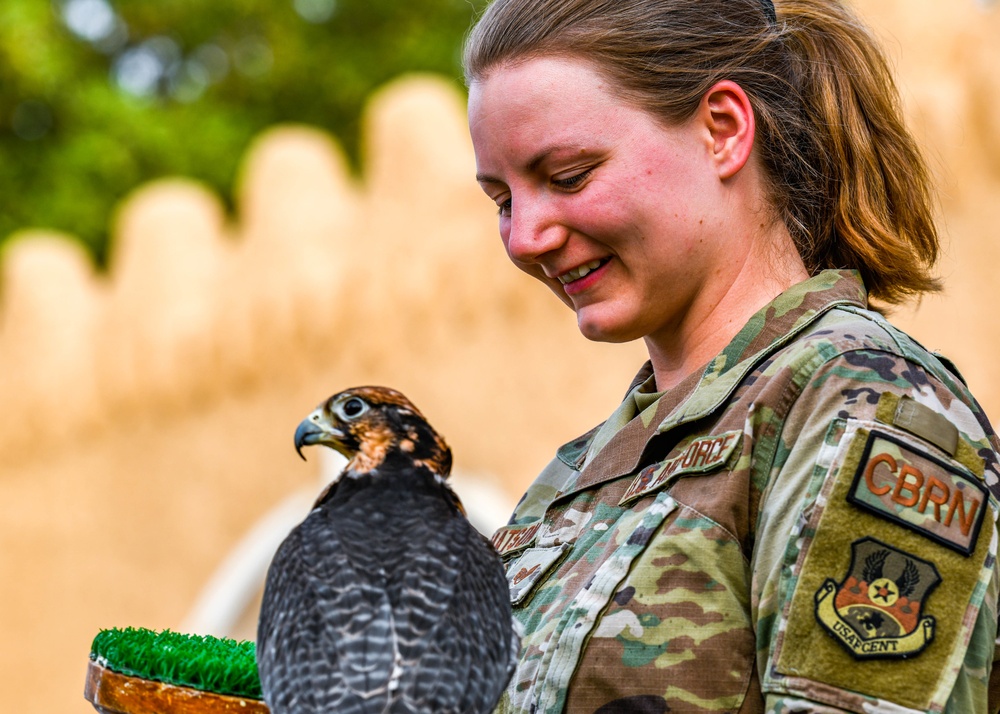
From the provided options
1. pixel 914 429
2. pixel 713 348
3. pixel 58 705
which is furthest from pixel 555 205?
pixel 58 705

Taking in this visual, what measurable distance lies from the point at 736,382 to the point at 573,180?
435 millimetres

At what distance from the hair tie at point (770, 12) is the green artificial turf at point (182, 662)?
1.43m

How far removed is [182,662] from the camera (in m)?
1.92

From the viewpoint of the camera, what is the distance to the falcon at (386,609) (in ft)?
5.78

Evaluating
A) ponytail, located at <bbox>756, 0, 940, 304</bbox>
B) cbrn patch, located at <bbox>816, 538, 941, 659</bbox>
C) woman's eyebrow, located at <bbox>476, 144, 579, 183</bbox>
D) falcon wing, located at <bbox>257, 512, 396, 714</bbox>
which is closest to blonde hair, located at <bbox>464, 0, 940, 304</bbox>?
ponytail, located at <bbox>756, 0, 940, 304</bbox>

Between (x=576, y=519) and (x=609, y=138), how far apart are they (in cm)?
65

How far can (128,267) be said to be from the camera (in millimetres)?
10750

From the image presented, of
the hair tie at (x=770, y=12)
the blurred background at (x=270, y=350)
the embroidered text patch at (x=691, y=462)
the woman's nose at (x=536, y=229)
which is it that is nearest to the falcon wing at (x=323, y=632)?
the embroidered text patch at (x=691, y=462)

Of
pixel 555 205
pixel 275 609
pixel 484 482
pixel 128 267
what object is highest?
pixel 128 267

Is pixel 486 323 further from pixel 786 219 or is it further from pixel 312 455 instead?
pixel 786 219

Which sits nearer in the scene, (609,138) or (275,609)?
(275,609)

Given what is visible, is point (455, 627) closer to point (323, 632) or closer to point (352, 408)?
point (323, 632)

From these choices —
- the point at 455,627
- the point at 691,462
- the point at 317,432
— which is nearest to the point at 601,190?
the point at 691,462

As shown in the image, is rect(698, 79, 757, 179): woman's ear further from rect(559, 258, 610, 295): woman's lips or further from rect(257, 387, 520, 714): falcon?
rect(257, 387, 520, 714): falcon
